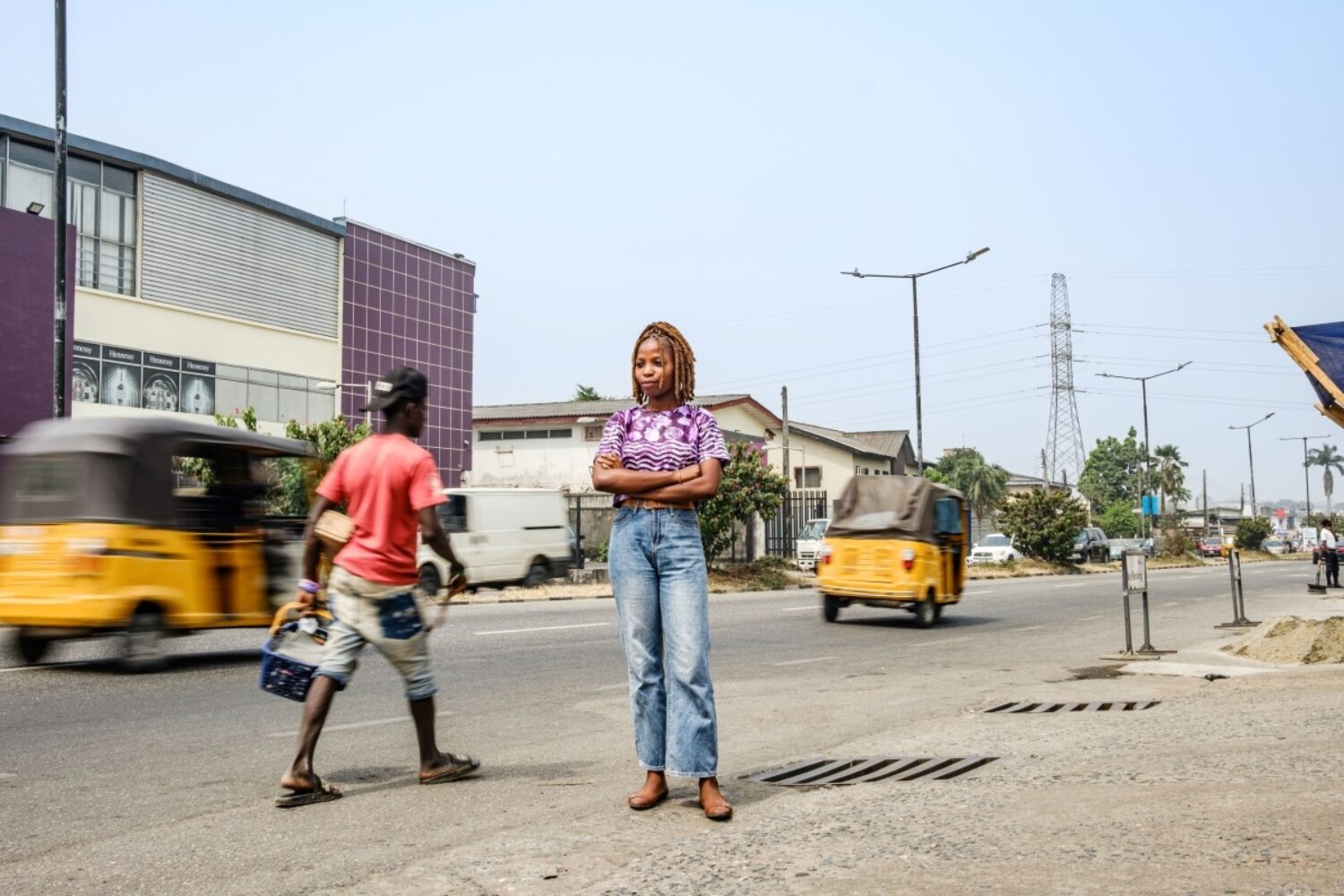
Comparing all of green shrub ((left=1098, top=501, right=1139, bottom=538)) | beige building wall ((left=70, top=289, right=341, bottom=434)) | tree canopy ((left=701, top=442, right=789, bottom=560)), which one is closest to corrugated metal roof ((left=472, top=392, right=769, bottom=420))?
beige building wall ((left=70, top=289, right=341, bottom=434))

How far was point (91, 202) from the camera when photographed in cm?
3812

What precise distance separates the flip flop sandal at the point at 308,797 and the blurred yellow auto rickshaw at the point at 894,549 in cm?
1360

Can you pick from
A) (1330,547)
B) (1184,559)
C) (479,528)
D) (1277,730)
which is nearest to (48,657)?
(1277,730)

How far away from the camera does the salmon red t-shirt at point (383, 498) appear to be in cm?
602

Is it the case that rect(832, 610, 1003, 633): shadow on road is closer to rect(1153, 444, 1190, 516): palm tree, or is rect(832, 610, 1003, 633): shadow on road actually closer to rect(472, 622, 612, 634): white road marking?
rect(472, 622, 612, 634): white road marking

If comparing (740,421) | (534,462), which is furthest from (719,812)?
(740,421)

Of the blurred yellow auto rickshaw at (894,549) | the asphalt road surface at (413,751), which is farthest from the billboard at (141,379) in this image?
the blurred yellow auto rickshaw at (894,549)

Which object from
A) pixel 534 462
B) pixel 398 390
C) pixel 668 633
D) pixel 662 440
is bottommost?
pixel 668 633

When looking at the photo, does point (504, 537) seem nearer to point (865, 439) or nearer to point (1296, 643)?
point (1296, 643)

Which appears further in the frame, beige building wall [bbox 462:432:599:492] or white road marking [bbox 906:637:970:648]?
beige building wall [bbox 462:432:599:492]

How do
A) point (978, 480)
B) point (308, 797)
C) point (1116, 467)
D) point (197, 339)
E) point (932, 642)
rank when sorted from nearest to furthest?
point (308, 797)
point (932, 642)
point (197, 339)
point (978, 480)
point (1116, 467)

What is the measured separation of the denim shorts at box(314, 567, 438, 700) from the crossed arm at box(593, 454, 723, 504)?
1.30 m

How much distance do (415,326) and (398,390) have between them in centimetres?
4961

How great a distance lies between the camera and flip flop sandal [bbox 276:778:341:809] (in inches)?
228
